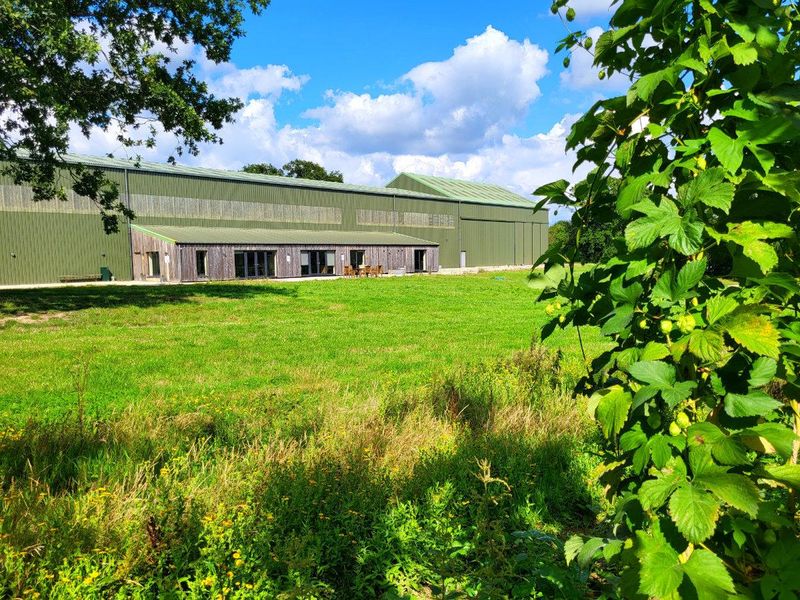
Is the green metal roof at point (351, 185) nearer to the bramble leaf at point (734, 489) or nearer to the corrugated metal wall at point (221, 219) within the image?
the corrugated metal wall at point (221, 219)

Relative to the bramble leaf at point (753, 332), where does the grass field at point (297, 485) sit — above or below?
below

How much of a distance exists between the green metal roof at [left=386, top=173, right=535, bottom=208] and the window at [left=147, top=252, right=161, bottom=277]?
31830mm

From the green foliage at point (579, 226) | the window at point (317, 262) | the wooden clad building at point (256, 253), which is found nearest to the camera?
the green foliage at point (579, 226)

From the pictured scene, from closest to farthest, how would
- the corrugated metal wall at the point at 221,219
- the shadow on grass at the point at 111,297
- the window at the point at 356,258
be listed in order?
the shadow on grass at the point at 111,297 → the corrugated metal wall at the point at 221,219 → the window at the point at 356,258

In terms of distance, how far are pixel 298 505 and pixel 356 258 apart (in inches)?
1716

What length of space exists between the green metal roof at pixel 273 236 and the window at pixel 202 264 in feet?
2.81

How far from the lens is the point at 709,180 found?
1.38m

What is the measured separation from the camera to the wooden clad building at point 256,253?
1409 inches

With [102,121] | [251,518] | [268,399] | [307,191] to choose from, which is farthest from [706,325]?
[307,191]

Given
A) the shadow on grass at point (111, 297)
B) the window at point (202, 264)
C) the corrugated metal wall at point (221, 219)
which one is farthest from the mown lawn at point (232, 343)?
the corrugated metal wall at point (221, 219)

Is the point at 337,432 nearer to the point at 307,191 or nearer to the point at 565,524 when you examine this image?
the point at 565,524

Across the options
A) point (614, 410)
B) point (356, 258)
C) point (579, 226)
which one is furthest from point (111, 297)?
point (356, 258)

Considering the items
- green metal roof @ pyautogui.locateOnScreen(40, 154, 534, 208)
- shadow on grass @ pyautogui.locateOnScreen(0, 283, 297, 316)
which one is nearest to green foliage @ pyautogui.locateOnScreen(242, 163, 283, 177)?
green metal roof @ pyautogui.locateOnScreen(40, 154, 534, 208)

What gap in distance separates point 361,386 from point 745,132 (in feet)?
24.1
